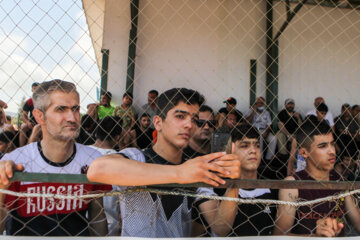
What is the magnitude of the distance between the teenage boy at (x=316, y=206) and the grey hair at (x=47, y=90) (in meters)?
1.31

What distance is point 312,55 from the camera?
594 cm

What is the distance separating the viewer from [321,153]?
7.34ft

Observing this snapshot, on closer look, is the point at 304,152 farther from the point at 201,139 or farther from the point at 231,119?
the point at 231,119

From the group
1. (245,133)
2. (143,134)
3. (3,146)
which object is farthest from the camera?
(143,134)

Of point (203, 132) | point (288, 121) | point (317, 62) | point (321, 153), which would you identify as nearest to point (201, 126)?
point (203, 132)

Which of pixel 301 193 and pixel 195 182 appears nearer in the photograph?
pixel 195 182

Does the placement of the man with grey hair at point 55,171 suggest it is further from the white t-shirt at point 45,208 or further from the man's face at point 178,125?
the man's face at point 178,125

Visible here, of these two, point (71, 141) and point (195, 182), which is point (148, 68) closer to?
point (71, 141)

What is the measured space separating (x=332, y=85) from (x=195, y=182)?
533 cm

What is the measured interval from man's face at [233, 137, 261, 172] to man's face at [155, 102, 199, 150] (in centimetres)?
50

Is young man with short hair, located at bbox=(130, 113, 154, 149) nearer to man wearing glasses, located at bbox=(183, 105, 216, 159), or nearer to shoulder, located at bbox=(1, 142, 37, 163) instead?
man wearing glasses, located at bbox=(183, 105, 216, 159)

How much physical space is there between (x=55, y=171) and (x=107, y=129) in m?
Answer: 1.17

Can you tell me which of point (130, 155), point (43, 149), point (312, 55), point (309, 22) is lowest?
point (130, 155)

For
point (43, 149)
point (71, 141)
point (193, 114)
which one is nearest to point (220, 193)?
point (193, 114)
